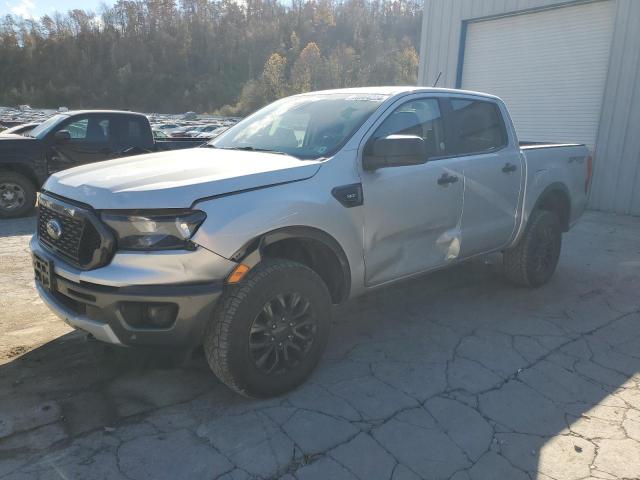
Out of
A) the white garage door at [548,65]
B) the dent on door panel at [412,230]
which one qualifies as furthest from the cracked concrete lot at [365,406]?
the white garage door at [548,65]

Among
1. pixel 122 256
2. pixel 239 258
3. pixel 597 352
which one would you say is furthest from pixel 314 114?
pixel 597 352

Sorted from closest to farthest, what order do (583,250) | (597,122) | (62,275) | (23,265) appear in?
(62,275)
(23,265)
(583,250)
(597,122)

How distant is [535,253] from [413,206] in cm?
204

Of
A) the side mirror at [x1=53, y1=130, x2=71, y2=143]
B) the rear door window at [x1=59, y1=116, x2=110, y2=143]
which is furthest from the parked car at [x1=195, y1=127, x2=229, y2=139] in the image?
the side mirror at [x1=53, y1=130, x2=71, y2=143]

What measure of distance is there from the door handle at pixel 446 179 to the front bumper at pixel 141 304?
194 centimetres

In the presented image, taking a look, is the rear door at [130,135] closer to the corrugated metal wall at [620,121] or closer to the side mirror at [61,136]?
the side mirror at [61,136]

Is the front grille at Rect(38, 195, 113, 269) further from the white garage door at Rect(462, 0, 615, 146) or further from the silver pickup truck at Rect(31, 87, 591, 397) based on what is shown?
the white garage door at Rect(462, 0, 615, 146)

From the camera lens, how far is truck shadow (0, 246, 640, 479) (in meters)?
2.63

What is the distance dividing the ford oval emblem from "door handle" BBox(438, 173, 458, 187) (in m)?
2.53

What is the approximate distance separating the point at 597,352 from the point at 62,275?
3630mm

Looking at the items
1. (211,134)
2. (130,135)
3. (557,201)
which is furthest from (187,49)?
(557,201)

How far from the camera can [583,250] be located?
685cm

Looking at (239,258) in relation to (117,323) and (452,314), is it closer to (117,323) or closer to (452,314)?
(117,323)

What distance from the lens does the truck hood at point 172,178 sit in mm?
→ 2559
